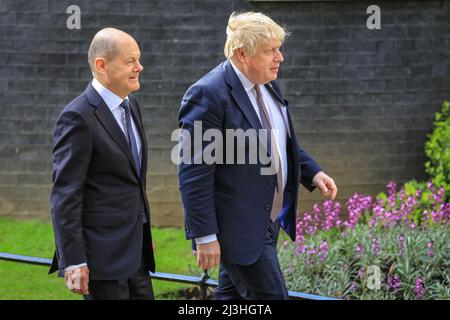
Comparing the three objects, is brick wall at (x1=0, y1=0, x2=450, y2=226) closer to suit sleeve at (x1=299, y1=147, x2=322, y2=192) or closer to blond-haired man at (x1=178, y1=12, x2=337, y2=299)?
suit sleeve at (x1=299, y1=147, x2=322, y2=192)

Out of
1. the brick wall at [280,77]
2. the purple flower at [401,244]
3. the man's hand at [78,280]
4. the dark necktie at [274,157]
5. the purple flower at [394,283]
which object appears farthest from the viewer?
the brick wall at [280,77]

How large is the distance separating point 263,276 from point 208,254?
1.02 feet

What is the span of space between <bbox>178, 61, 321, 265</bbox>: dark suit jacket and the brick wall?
5.00 meters

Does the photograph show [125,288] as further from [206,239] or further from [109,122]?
[109,122]

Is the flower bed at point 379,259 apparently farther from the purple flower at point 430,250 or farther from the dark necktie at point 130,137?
the dark necktie at point 130,137

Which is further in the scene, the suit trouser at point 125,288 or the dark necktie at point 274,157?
the dark necktie at point 274,157

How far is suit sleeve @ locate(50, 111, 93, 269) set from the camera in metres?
4.44

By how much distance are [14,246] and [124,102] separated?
16.5ft

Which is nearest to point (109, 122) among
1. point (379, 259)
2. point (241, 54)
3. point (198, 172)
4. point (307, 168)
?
point (198, 172)

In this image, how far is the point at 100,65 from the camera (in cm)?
468

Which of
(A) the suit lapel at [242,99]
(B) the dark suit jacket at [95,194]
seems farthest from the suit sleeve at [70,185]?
(A) the suit lapel at [242,99]

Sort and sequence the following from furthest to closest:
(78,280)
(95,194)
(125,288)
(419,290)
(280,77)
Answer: (280,77)
(419,290)
(125,288)
(95,194)
(78,280)

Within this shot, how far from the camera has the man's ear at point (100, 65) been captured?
4.67 metres

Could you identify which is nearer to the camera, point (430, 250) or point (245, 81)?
point (245, 81)
